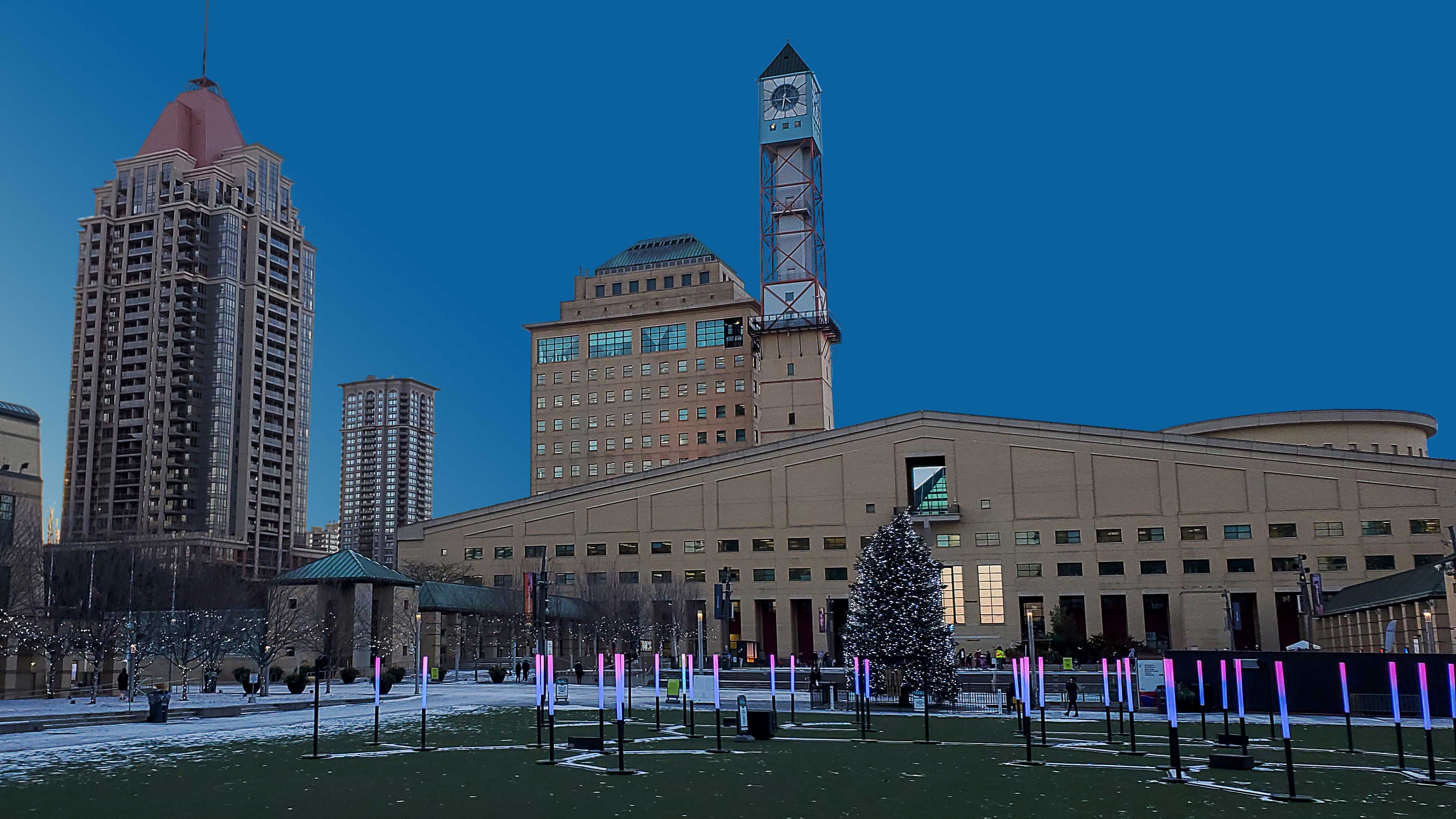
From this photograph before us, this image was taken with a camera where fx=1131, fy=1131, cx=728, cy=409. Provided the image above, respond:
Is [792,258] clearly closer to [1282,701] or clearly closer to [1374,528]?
[1374,528]

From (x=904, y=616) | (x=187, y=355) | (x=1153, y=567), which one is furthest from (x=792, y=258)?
(x=187, y=355)

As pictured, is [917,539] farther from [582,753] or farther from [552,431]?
[552,431]

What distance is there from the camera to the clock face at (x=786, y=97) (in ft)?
387

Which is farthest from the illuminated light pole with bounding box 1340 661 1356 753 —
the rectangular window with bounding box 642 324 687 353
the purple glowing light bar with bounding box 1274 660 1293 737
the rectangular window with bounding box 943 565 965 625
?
the rectangular window with bounding box 642 324 687 353

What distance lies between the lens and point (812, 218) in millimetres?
118750

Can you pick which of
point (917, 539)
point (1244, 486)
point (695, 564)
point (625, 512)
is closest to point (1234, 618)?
point (1244, 486)

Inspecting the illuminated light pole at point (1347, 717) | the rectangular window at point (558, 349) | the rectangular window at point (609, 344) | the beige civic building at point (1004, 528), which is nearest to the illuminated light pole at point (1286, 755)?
the illuminated light pole at point (1347, 717)

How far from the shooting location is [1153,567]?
91.2 metres

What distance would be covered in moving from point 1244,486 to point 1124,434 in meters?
9.94

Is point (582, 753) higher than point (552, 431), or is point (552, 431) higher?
point (552, 431)

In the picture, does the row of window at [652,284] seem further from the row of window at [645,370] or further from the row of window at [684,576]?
the row of window at [684,576]

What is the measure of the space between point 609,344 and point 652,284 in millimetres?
9824

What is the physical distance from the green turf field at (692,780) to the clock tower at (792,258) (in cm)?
8806

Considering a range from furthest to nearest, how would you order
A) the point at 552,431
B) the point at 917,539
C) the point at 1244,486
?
1. the point at 552,431
2. the point at 1244,486
3. the point at 917,539
